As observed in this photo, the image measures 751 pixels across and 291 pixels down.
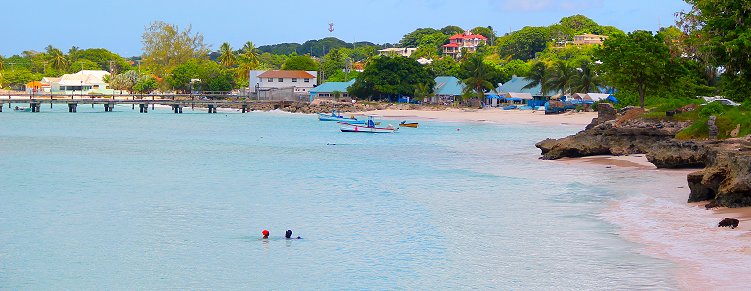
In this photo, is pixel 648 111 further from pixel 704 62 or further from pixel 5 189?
pixel 5 189

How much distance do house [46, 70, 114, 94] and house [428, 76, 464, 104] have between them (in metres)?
72.0

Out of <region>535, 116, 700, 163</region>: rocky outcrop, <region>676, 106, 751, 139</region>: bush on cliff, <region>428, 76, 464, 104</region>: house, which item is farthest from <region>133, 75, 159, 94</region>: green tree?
<region>676, 106, 751, 139</region>: bush on cliff

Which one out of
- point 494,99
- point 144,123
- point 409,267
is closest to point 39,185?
point 409,267

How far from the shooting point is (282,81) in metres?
131

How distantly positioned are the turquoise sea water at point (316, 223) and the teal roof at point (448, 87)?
210 ft

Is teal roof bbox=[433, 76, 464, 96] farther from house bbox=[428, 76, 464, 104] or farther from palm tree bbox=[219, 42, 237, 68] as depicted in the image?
palm tree bbox=[219, 42, 237, 68]

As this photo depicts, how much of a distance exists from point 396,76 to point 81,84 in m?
73.6

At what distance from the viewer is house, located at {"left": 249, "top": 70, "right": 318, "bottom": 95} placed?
13038 cm

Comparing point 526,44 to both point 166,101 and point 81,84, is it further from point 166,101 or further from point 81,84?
point 166,101

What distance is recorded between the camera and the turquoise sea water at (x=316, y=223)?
18078 millimetres

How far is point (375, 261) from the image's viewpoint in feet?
64.8

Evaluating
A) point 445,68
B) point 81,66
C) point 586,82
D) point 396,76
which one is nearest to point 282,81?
point 445,68

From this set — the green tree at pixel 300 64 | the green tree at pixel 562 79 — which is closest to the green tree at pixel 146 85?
the green tree at pixel 300 64

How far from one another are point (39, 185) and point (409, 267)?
70.5 ft
